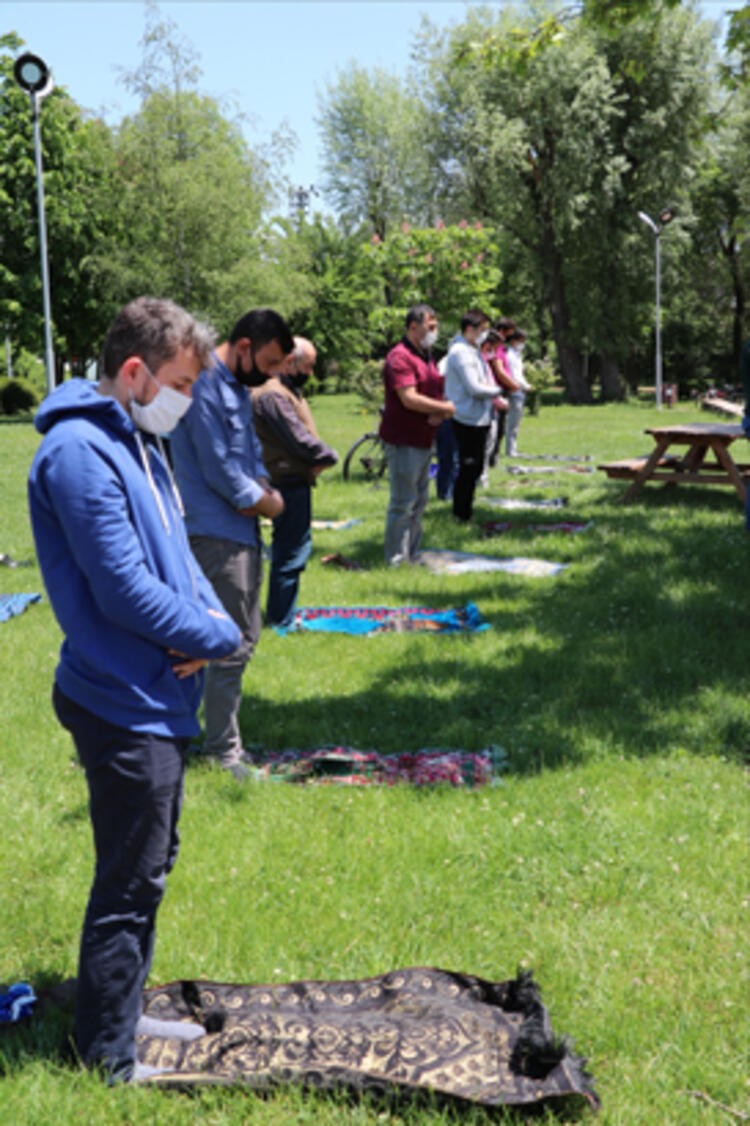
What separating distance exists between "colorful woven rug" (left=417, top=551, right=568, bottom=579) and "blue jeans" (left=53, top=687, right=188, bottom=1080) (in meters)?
6.87

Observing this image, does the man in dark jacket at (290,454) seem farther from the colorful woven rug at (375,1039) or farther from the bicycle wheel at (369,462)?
the bicycle wheel at (369,462)

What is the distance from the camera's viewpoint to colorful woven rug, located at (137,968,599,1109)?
3008mm

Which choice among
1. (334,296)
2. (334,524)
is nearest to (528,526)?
(334,524)

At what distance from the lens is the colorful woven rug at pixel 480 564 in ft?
32.0

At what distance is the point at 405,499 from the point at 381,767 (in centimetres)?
432

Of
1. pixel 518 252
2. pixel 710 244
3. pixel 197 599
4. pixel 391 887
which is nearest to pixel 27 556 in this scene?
pixel 391 887

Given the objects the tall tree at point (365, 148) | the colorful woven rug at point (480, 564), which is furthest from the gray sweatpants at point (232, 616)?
the tall tree at point (365, 148)

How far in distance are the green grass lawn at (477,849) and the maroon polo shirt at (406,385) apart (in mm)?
1715

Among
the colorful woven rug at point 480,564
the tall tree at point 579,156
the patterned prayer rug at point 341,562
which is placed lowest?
the patterned prayer rug at point 341,562

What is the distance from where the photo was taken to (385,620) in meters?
8.17

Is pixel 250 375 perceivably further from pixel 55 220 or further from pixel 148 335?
pixel 55 220

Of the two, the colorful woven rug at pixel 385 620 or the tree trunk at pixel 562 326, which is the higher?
the tree trunk at pixel 562 326

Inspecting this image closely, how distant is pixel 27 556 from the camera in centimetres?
1135

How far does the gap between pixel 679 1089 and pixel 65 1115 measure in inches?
65.7
